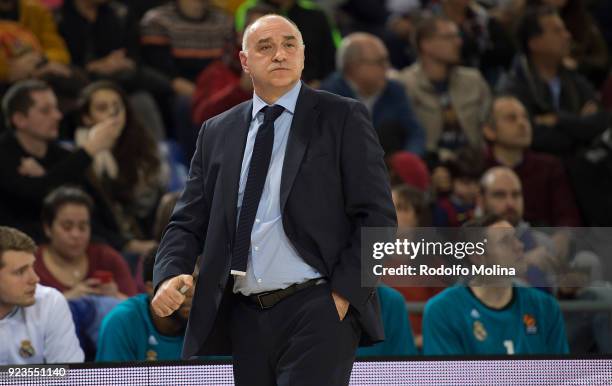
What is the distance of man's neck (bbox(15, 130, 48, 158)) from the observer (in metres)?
7.39

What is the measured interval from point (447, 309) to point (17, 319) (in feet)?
6.52

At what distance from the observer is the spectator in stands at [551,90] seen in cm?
900

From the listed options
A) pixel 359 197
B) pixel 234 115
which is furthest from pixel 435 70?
pixel 359 197

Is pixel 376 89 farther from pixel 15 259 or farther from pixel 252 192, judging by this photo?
pixel 252 192

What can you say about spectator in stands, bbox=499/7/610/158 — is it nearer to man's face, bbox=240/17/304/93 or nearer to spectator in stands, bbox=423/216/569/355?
spectator in stands, bbox=423/216/569/355

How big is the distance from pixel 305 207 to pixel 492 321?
2.43 m

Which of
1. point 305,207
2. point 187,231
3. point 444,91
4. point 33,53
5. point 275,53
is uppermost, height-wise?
point 275,53

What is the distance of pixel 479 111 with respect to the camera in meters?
9.02

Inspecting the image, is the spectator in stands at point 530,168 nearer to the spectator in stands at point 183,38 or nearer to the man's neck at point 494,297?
the spectator in stands at point 183,38

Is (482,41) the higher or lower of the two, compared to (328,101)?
lower

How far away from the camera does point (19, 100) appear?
7438 millimetres

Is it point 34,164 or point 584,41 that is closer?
point 34,164

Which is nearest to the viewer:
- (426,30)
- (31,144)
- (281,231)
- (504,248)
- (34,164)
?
(281,231)

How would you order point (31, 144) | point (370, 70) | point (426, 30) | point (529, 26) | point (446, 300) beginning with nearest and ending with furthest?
point (446, 300), point (31, 144), point (370, 70), point (426, 30), point (529, 26)
